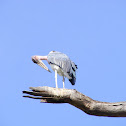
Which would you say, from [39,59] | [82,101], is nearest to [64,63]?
[39,59]

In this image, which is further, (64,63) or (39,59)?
(39,59)

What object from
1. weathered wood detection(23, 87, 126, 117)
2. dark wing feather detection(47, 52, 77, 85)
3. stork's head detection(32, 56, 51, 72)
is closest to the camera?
weathered wood detection(23, 87, 126, 117)

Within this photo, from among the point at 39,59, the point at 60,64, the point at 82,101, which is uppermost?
the point at 39,59

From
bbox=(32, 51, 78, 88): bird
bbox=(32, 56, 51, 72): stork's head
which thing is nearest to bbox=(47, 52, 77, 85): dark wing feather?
bbox=(32, 51, 78, 88): bird

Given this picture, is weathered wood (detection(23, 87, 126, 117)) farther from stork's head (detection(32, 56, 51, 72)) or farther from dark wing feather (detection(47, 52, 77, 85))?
stork's head (detection(32, 56, 51, 72))

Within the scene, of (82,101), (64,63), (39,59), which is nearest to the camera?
(82,101)

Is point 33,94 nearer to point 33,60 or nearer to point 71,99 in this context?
point 71,99

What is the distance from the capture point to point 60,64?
767 centimetres

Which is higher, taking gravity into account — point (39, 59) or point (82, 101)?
point (39, 59)

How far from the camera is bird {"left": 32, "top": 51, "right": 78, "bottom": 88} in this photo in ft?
24.7

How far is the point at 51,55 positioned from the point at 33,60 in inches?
→ 22.3

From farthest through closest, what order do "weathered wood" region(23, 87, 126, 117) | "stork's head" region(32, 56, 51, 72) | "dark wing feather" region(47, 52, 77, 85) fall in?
1. "stork's head" region(32, 56, 51, 72)
2. "dark wing feather" region(47, 52, 77, 85)
3. "weathered wood" region(23, 87, 126, 117)

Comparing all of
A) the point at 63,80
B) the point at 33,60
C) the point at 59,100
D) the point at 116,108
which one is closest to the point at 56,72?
the point at 63,80

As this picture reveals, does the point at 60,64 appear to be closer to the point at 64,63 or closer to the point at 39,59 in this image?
the point at 64,63
